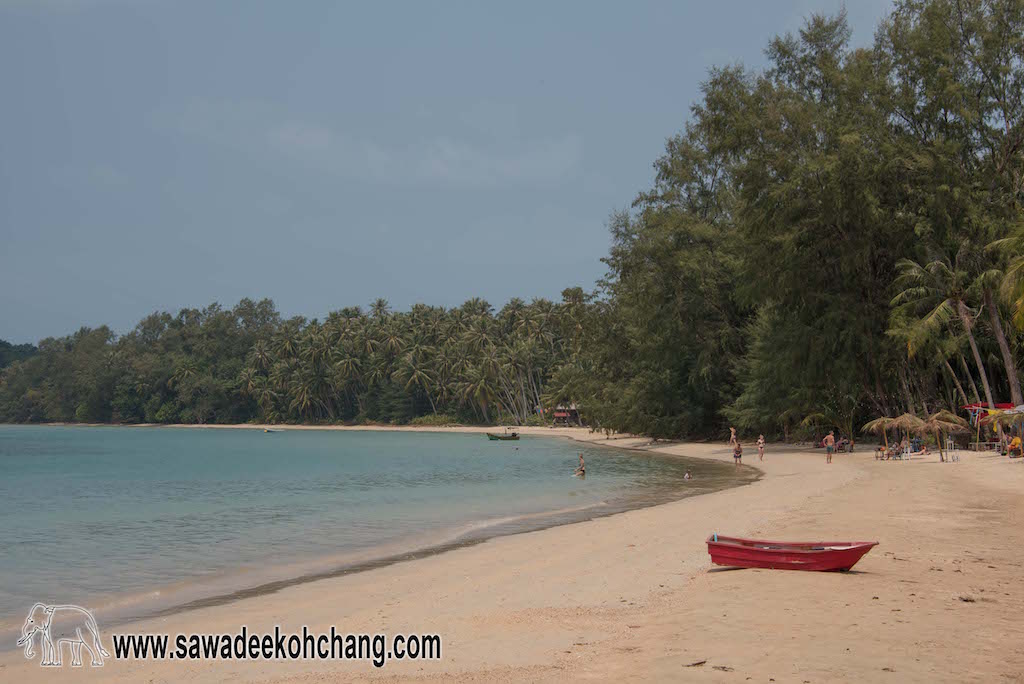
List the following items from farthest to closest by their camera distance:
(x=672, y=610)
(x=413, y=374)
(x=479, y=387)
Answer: (x=413, y=374) → (x=479, y=387) → (x=672, y=610)

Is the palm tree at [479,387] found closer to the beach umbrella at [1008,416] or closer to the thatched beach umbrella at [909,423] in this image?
the thatched beach umbrella at [909,423]

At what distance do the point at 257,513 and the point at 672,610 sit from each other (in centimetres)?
2054

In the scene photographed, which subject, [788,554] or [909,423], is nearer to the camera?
[788,554]

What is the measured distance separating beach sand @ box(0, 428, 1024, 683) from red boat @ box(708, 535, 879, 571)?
0.17m

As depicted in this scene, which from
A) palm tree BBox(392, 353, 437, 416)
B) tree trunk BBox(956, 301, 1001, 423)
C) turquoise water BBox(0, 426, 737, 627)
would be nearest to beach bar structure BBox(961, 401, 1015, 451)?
tree trunk BBox(956, 301, 1001, 423)

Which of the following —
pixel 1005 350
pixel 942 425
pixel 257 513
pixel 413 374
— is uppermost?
pixel 413 374

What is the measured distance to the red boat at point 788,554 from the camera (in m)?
11.1

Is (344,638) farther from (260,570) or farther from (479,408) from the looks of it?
(479,408)

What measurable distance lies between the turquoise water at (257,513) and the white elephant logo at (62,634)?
1.51 ft

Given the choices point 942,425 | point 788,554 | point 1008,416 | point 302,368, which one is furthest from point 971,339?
point 302,368

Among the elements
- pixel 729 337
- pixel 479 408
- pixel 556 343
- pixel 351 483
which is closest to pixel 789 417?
pixel 729 337

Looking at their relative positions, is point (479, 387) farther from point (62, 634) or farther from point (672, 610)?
point (672, 610)

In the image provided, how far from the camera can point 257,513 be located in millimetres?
27016

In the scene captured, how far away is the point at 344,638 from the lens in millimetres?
9852
